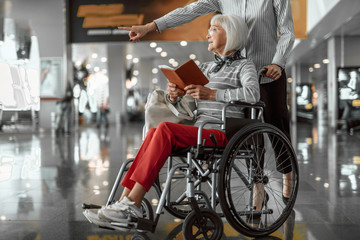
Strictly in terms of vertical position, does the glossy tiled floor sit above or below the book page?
below

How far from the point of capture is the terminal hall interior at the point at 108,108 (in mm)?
2656

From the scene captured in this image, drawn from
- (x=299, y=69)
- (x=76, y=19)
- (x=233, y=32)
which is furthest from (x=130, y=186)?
(x=299, y=69)

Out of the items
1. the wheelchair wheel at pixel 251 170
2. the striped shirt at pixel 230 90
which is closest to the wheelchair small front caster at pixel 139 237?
the wheelchair wheel at pixel 251 170

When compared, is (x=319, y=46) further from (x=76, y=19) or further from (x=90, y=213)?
(x=90, y=213)

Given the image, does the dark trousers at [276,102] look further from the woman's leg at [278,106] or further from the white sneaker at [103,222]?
the white sneaker at [103,222]

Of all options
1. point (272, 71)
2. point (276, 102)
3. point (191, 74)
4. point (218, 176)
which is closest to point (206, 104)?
point (191, 74)

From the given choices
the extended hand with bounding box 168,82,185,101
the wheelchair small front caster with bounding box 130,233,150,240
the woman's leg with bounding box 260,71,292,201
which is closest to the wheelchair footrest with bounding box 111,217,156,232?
the wheelchair small front caster with bounding box 130,233,150,240

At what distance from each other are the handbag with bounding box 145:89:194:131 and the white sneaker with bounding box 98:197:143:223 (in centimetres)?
50

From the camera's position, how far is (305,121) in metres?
22.7

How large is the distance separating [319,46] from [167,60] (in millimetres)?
7741

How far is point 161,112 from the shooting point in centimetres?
229

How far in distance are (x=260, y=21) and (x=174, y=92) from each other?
83 cm

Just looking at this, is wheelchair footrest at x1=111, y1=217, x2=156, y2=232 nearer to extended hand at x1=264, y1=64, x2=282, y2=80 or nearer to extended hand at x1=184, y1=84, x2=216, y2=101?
extended hand at x1=184, y1=84, x2=216, y2=101

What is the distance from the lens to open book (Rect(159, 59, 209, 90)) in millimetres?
2012
